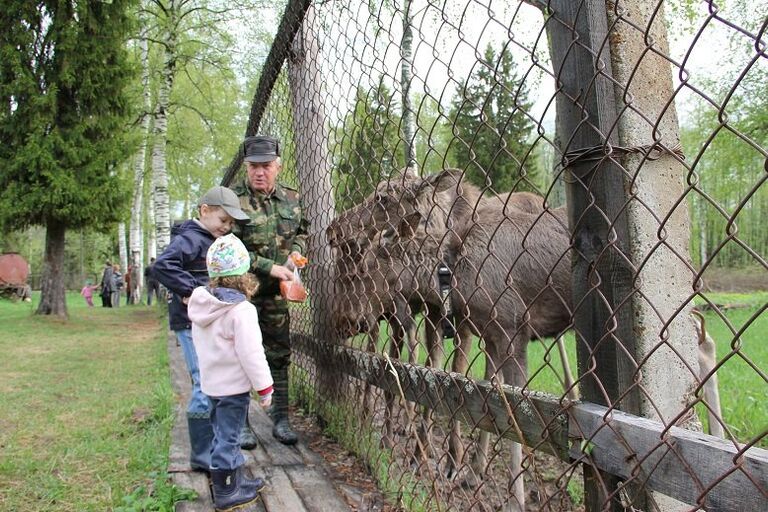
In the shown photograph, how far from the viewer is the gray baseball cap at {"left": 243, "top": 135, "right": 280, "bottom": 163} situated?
3.80 metres

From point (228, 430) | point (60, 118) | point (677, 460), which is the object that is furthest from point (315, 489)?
point (60, 118)

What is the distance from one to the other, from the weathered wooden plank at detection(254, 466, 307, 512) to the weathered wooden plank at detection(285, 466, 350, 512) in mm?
31

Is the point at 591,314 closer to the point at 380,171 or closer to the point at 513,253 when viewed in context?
the point at 380,171

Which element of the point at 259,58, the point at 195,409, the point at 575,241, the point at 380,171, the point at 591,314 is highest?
the point at 259,58

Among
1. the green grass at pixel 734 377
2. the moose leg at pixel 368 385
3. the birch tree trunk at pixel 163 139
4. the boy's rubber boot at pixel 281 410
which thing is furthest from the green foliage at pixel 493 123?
the birch tree trunk at pixel 163 139

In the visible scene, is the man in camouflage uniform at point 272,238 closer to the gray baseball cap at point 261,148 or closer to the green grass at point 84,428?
the gray baseball cap at point 261,148

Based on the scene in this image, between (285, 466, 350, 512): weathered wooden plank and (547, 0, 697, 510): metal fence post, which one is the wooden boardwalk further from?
(547, 0, 697, 510): metal fence post

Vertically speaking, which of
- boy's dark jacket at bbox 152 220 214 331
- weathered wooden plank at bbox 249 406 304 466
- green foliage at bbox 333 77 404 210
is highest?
green foliage at bbox 333 77 404 210

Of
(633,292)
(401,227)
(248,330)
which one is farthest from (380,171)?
(633,292)

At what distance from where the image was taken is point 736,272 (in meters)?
22.8

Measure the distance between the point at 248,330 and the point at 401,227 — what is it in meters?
0.99

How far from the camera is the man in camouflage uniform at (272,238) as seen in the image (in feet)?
12.7

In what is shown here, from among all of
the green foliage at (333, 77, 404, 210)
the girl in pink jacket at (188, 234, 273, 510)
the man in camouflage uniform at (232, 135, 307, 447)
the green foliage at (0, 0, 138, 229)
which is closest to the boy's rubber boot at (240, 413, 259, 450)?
the man in camouflage uniform at (232, 135, 307, 447)

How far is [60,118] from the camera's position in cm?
1366
